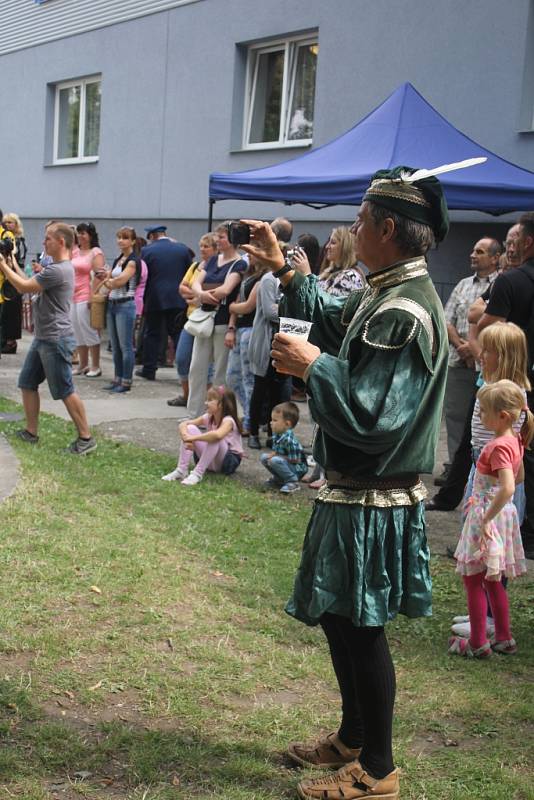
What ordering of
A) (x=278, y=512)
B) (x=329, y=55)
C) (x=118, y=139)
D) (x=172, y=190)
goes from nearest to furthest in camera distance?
(x=278, y=512)
(x=329, y=55)
(x=172, y=190)
(x=118, y=139)

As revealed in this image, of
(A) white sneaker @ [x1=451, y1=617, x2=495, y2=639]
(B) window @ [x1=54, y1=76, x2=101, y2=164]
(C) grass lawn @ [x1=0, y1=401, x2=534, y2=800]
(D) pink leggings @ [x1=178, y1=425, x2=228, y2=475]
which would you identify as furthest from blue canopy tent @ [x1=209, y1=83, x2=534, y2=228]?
(B) window @ [x1=54, y1=76, x2=101, y2=164]

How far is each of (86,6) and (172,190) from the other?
14.1ft

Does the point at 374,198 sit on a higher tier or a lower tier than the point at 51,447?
higher

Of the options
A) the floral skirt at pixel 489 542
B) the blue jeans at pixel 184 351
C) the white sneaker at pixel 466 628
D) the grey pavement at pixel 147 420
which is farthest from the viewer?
the blue jeans at pixel 184 351

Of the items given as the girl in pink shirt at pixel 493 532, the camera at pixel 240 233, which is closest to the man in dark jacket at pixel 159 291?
the girl in pink shirt at pixel 493 532

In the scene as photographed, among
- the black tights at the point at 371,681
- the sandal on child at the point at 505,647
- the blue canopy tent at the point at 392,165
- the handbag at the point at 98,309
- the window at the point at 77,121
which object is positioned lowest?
the sandal on child at the point at 505,647

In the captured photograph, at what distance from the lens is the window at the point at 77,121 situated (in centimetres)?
1780

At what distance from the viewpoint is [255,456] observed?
27.9ft

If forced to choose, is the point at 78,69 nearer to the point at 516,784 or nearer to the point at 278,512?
the point at 278,512

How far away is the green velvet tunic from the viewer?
2.81 m

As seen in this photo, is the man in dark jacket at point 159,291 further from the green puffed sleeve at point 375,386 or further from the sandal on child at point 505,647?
the green puffed sleeve at point 375,386

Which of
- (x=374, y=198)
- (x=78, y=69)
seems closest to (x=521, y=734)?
(x=374, y=198)

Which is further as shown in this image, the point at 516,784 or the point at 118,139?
the point at 118,139

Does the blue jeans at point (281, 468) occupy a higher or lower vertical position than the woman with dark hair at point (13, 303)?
lower
